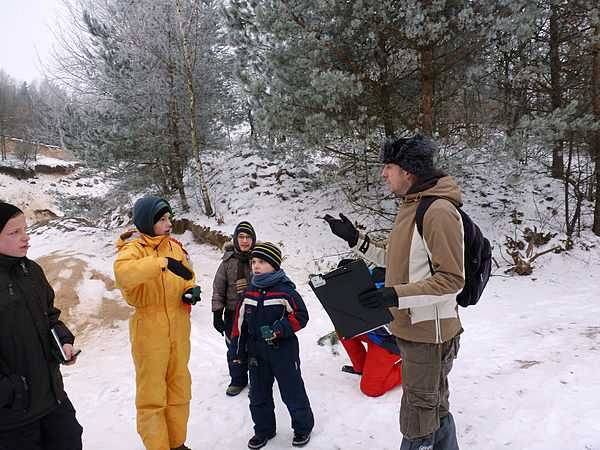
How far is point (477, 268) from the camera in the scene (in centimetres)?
225

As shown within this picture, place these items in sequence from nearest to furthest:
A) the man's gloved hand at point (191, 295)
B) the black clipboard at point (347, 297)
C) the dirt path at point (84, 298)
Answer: the black clipboard at point (347, 297) → the man's gloved hand at point (191, 295) → the dirt path at point (84, 298)

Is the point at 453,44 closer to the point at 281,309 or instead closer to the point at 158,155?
the point at 281,309

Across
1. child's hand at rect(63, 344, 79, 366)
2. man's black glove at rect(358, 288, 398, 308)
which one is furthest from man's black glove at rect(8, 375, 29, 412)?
man's black glove at rect(358, 288, 398, 308)

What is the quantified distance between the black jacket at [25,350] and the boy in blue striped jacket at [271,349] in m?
1.28

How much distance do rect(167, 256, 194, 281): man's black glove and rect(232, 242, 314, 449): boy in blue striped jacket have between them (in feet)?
1.73

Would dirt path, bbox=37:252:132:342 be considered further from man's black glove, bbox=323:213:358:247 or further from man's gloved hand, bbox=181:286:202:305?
man's black glove, bbox=323:213:358:247

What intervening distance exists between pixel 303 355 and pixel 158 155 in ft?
29.4

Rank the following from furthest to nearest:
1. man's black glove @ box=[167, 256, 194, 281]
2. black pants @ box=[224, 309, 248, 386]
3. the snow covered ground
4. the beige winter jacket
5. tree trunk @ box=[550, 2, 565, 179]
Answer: tree trunk @ box=[550, 2, 565, 179], black pants @ box=[224, 309, 248, 386], the snow covered ground, man's black glove @ box=[167, 256, 194, 281], the beige winter jacket

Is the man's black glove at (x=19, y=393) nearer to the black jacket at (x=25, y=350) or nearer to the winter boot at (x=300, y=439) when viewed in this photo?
the black jacket at (x=25, y=350)

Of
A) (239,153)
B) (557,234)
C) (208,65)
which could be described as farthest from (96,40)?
(557,234)

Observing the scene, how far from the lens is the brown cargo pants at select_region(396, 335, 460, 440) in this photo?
225 centimetres

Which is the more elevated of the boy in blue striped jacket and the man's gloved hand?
the man's gloved hand

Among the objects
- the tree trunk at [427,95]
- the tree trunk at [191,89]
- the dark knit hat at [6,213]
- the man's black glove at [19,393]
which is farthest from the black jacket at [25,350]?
the tree trunk at [191,89]

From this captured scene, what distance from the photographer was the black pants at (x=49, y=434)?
215 centimetres
